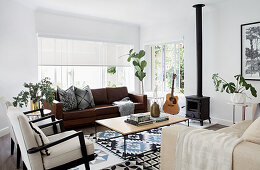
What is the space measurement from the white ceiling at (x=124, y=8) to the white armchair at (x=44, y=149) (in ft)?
10.3

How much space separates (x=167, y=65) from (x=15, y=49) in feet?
12.6

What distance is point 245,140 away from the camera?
1621mm

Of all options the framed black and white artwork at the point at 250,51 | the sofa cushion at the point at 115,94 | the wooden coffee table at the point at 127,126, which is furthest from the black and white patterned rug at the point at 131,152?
the framed black and white artwork at the point at 250,51

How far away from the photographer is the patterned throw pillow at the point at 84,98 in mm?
4500

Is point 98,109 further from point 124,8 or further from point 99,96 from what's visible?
point 124,8

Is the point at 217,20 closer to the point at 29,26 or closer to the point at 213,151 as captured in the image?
the point at 213,151

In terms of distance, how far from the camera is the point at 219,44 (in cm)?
459

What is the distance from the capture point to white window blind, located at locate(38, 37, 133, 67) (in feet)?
16.7

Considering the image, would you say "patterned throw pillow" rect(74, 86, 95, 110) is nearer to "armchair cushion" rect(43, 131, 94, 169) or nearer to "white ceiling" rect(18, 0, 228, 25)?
"white ceiling" rect(18, 0, 228, 25)

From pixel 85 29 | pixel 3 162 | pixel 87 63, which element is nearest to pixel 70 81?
pixel 87 63

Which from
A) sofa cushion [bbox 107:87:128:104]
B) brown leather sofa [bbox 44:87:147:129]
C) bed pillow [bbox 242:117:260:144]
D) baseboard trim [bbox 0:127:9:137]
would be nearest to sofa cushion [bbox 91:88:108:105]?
brown leather sofa [bbox 44:87:147:129]

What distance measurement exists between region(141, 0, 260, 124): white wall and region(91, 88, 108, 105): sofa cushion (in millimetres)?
2067

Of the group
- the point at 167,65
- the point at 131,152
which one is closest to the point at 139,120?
the point at 131,152

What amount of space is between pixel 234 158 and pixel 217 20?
390cm
